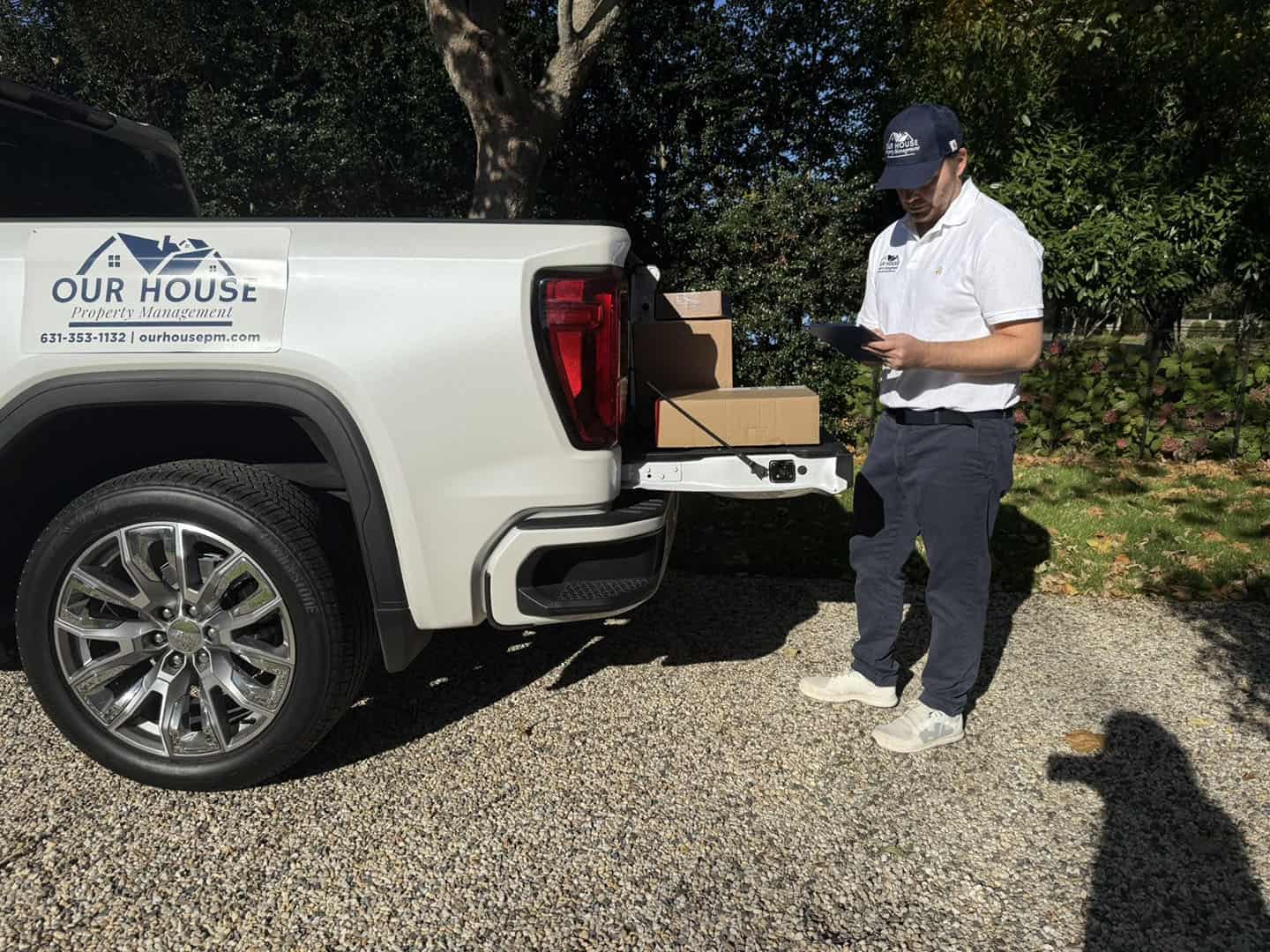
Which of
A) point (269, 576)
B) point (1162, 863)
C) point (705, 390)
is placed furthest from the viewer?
point (705, 390)

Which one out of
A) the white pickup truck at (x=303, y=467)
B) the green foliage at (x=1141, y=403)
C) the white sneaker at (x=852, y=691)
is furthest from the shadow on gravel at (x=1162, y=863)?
the green foliage at (x=1141, y=403)

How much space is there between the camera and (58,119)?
11.0 ft

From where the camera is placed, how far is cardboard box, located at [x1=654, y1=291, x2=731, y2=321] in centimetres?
334

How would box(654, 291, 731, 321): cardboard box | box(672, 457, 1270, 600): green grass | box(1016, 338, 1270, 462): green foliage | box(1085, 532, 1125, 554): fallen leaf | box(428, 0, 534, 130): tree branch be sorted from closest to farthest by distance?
box(654, 291, 731, 321): cardboard box, box(672, 457, 1270, 600): green grass, box(1085, 532, 1125, 554): fallen leaf, box(428, 0, 534, 130): tree branch, box(1016, 338, 1270, 462): green foliage

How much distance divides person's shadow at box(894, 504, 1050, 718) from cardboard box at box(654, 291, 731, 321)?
160 cm

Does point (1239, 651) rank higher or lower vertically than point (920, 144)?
lower

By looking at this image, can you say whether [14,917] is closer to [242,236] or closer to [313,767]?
[313,767]

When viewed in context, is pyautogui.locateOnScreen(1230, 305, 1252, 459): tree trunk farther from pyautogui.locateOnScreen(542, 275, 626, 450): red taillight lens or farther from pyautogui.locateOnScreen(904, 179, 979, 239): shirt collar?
pyautogui.locateOnScreen(542, 275, 626, 450): red taillight lens

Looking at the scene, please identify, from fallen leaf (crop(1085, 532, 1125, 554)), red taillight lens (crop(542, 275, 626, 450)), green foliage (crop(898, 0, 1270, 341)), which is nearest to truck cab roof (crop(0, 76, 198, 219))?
red taillight lens (crop(542, 275, 626, 450))

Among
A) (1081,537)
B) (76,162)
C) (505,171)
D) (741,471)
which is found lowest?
(1081,537)

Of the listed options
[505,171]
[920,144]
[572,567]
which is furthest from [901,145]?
[505,171]

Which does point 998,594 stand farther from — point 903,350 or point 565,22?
point 565,22

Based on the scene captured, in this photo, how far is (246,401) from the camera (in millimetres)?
2355

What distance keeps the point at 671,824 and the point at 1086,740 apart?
153 centimetres
